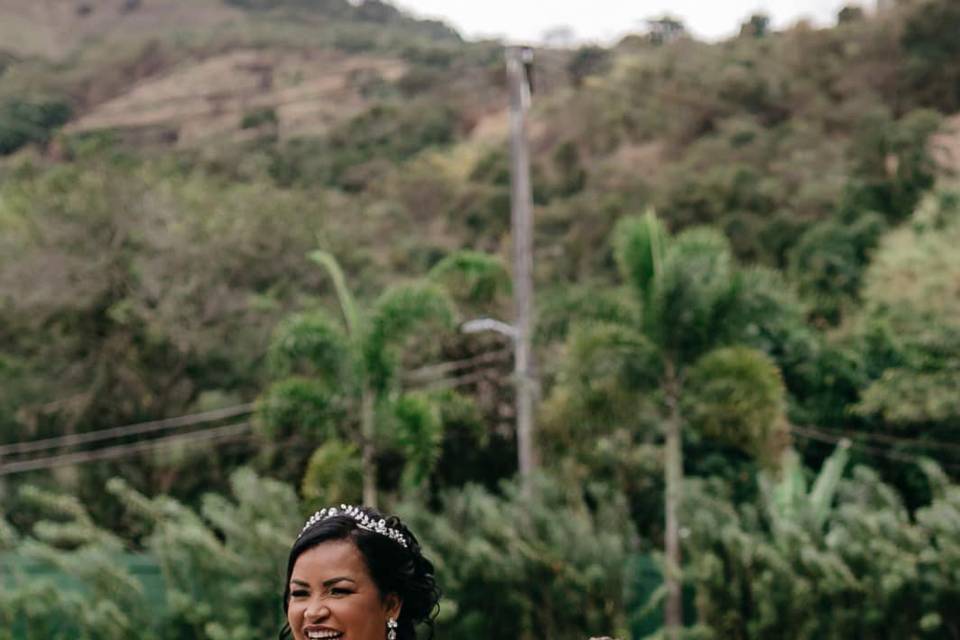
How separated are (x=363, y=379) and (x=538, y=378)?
13.9ft

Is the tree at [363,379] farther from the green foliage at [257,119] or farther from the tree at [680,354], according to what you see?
the green foliage at [257,119]

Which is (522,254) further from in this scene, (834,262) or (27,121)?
(27,121)

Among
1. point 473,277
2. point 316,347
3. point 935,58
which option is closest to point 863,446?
point 473,277

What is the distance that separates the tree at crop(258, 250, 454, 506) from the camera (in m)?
12.7

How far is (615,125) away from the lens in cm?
3762

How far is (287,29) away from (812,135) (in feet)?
157

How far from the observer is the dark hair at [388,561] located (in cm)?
198

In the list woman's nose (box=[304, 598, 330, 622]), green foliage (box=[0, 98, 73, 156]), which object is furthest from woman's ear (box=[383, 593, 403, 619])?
green foliage (box=[0, 98, 73, 156])

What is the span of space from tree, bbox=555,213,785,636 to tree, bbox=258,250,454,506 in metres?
1.62

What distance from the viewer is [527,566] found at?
1308cm

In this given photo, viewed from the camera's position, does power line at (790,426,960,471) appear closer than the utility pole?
No

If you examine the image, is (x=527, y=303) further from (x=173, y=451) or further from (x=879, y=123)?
(x=879, y=123)

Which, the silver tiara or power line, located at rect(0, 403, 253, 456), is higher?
the silver tiara

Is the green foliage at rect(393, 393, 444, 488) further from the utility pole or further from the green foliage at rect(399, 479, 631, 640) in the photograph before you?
the utility pole
